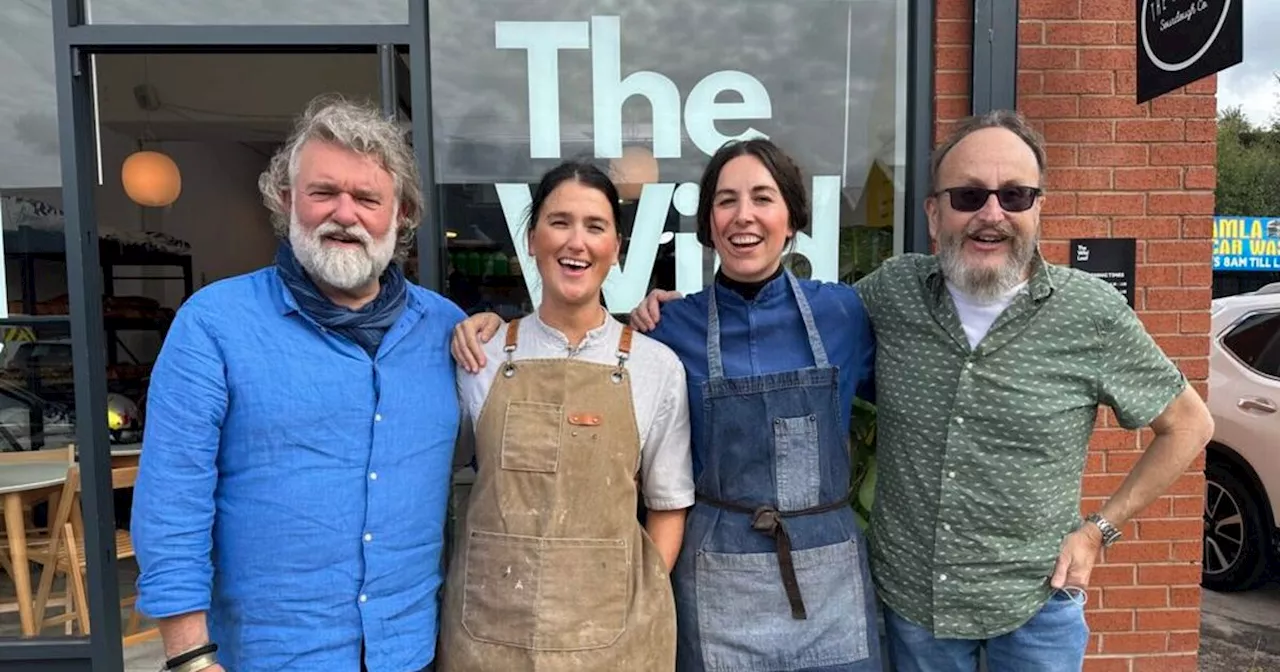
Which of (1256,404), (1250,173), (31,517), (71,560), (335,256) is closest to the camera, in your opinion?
(335,256)

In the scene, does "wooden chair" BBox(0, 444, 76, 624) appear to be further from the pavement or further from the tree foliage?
the tree foliage

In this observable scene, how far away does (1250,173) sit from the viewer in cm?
2034

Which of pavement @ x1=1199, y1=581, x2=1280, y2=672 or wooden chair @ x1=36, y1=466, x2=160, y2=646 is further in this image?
pavement @ x1=1199, y1=581, x2=1280, y2=672

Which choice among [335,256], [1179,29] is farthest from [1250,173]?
[335,256]

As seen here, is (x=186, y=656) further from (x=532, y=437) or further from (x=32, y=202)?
(x=32, y=202)

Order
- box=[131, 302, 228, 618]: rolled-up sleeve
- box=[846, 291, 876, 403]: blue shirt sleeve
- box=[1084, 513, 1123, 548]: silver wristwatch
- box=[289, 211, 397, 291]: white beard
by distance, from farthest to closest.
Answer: box=[846, 291, 876, 403]: blue shirt sleeve → box=[1084, 513, 1123, 548]: silver wristwatch → box=[289, 211, 397, 291]: white beard → box=[131, 302, 228, 618]: rolled-up sleeve

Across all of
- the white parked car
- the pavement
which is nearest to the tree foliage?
the white parked car

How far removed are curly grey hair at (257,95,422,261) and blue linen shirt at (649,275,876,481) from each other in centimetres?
69

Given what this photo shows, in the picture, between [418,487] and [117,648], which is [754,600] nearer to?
[418,487]

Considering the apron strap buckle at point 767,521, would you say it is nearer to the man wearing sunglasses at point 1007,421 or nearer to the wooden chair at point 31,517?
the man wearing sunglasses at point 1007,421

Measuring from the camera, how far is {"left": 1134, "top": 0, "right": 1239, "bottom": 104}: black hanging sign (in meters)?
2.34

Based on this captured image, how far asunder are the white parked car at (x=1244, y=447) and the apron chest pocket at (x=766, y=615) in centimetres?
379

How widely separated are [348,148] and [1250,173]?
2484cm

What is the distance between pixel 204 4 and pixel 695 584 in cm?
272
